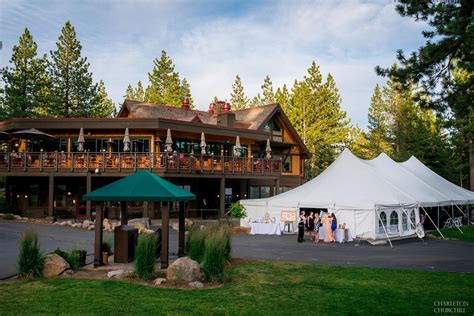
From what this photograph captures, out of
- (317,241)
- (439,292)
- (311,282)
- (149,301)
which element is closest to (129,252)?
(149,301)

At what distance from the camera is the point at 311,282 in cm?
1020

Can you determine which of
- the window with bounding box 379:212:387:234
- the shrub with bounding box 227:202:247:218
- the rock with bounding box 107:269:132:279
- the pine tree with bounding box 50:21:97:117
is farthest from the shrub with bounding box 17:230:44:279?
the pine tree with bounding box 50:21:97:117

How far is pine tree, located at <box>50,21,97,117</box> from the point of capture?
4478cm

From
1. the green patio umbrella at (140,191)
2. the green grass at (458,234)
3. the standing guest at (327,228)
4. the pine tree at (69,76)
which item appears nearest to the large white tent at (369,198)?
the green grass at (458,234)

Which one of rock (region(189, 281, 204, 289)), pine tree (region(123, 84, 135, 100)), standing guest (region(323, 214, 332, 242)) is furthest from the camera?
pine tree (region(123, 84, 135, 100))

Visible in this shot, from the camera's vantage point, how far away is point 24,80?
4091cm

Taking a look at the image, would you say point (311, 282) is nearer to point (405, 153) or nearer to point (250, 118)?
point (250, 118)

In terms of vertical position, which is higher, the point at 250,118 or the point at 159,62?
the point at 159,62

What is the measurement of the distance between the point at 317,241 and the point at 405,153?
1209 inches

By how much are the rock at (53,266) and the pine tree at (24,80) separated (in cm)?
3304

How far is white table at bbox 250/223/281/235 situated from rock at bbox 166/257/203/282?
1204cm

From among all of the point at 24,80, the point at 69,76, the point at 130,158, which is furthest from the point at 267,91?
the point at 130,158

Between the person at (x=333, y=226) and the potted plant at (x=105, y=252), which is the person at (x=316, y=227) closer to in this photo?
the person at (x=333, y=226)

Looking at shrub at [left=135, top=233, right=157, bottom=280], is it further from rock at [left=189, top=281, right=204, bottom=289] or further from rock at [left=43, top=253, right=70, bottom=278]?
rock at [left=43, top=253, right=70, bottom=278]
